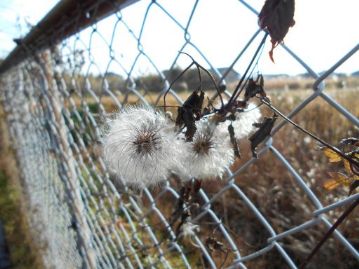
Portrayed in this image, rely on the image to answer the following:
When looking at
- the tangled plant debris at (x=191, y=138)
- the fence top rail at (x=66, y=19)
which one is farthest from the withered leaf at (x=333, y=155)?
the fence top rail at (x=66, y=19)

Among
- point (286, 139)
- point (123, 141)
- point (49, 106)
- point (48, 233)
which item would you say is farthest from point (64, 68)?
point (286, 139)

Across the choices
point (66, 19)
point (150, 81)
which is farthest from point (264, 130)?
point (150, 81)

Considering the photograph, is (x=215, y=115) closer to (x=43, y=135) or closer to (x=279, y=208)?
(x=43, y=135)

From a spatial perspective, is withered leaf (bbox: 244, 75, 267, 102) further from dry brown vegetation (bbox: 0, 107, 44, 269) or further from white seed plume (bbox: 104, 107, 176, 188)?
dry brown vegetation (bbox: 0, 107, 44, 269)

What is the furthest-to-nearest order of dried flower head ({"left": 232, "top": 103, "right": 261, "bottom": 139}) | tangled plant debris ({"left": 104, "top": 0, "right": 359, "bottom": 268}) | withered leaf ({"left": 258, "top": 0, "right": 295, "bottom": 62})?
dried flower head ({"left": 232, "top": 103, "right": 261, "bottom": 139}), tangled plant debris ({"left": 104, "top": 0, "right": 359, "bottom": 268}), withered leaf ({"left": 258, "top": 0, "right": 295, "bottom": 62})

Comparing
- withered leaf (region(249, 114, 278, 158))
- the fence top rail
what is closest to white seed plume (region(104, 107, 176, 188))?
withered leaf (region(249, 114, 278, 158))
